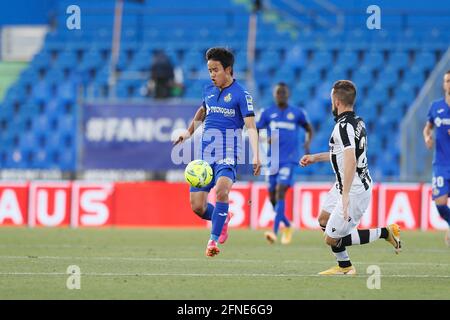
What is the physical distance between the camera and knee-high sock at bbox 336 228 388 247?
10.6 metres

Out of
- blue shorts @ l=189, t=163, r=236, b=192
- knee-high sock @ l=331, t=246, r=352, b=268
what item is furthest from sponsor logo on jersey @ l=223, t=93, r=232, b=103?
knee-high sock @ l=331, t=246, r=352, b=268

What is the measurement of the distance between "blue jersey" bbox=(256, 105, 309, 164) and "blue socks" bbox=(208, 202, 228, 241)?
5012 millimetres

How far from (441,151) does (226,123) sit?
13.2 ft

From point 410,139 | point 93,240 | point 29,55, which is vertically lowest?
point 93,240

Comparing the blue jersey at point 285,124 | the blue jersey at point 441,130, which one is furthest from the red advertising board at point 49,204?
the blue jersey at point 441,130

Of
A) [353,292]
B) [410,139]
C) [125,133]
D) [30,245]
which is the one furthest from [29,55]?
[353,292]

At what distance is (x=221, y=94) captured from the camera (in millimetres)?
12461

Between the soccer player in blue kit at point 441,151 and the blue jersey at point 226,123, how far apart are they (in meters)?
3.50

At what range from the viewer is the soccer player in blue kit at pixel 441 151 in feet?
48.6

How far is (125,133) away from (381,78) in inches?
273

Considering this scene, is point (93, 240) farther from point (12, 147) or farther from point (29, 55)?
point (29, 55)

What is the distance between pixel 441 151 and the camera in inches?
590

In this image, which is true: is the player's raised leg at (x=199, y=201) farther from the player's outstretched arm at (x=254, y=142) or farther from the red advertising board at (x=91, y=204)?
the red advertising board at (x=91, y=204)

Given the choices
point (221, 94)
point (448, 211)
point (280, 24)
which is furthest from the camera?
point (280, 24)
